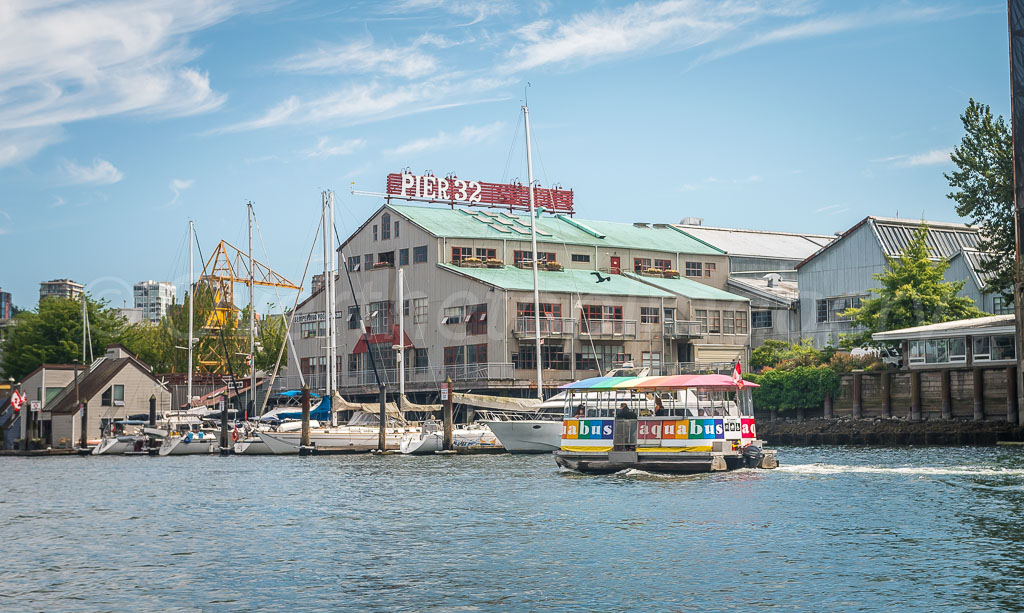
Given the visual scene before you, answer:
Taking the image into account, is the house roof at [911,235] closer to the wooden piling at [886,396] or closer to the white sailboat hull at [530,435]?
the wooden piling at [886,396]

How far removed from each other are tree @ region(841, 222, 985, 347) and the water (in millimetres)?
29171

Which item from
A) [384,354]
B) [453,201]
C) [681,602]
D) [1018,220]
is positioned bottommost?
[681,602]

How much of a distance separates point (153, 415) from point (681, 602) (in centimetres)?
6639

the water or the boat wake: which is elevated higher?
the boat wake

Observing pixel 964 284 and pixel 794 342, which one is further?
pixel 794 342

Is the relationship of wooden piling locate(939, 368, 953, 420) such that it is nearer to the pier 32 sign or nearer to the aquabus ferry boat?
the aquabus ferry boat

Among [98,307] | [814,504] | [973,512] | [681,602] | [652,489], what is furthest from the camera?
[98,307]

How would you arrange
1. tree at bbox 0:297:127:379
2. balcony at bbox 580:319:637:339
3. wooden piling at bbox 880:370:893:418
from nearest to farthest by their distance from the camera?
wooden piling at bbox 880:370:893:418 → balcony at bbox 580:319:637:339 → tree at bbox 0:297:127:379

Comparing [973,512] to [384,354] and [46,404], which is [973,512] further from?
[46,404]

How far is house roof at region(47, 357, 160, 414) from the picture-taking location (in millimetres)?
91250

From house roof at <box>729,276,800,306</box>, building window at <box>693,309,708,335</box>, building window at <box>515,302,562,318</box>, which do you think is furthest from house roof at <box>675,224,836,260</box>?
building window at <box>515,302,562,318</box>

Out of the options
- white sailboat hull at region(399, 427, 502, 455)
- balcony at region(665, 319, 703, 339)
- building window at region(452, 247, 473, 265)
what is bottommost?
white sailboat hull at region(399, 427, 502, 455)

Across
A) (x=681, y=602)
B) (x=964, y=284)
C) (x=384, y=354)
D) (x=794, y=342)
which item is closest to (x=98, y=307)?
(x=384, y=354)

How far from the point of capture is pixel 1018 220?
65625 millimetres
